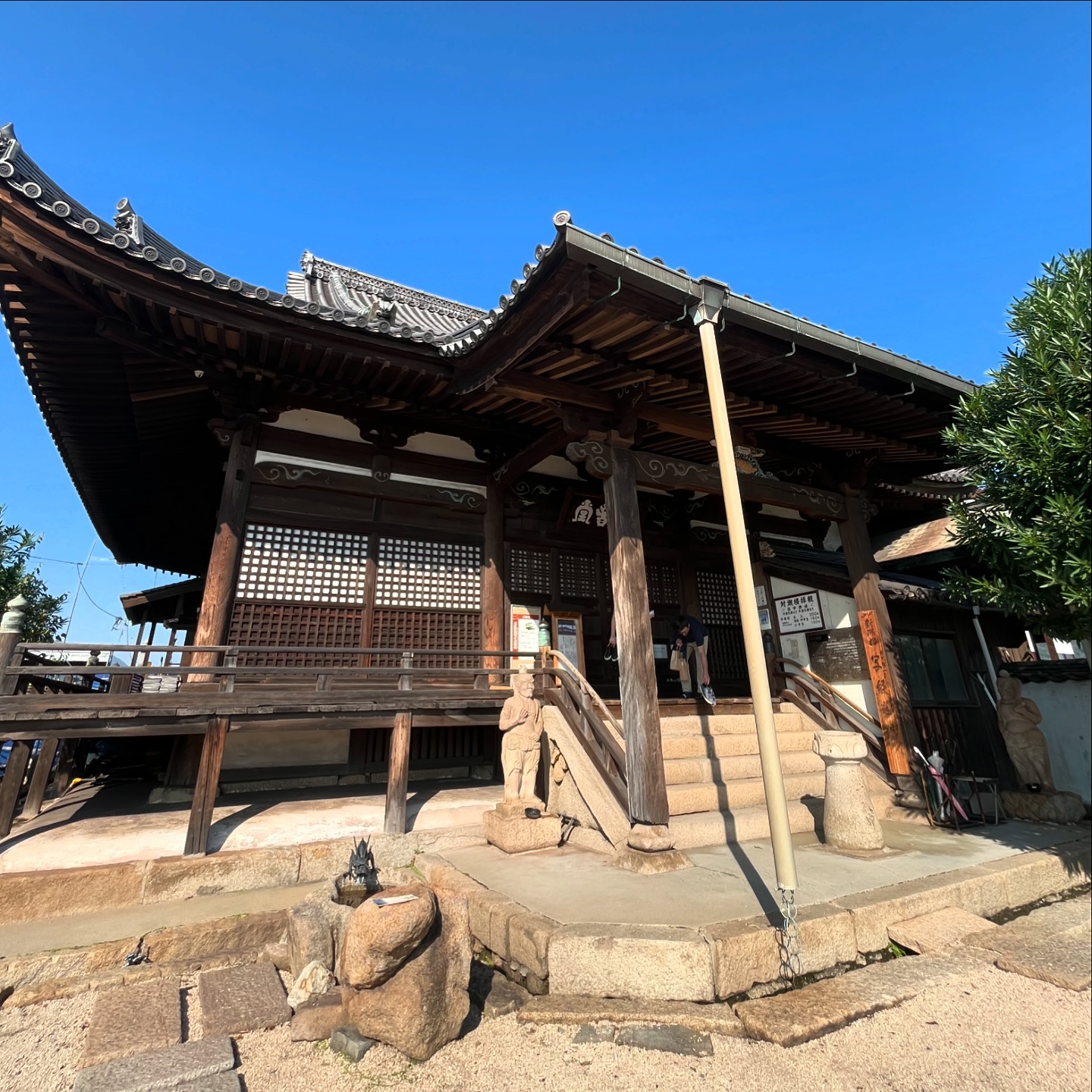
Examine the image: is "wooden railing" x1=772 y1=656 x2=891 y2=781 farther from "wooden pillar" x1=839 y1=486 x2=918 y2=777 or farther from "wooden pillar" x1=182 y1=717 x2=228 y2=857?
"wooden pillar" x1=182 y1=717 x2=228 y2=857

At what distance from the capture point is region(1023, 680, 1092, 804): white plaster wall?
28.6 ft

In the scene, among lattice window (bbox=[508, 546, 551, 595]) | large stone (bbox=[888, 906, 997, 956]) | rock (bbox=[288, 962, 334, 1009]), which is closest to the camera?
rock (bbox=[288, 962, 334, 1009])

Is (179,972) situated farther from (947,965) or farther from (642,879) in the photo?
(947,965)

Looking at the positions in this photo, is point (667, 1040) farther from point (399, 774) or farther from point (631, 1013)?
point (399, 774)

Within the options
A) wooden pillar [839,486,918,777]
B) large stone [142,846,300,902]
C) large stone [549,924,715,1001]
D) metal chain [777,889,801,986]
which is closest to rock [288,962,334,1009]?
large stone [549,924,715,1001]

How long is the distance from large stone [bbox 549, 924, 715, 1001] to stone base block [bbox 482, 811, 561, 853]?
8.01 feet

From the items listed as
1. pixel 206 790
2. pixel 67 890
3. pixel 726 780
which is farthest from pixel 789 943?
pixel 67 890

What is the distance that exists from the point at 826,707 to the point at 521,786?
5417 millimetres

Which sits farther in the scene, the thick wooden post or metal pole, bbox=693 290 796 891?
the thick wooden post

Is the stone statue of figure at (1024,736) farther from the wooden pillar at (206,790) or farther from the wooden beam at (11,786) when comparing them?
the wooden beam at (11,786)

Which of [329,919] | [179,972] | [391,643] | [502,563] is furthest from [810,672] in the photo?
[179,972]

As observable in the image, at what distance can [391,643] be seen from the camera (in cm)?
845

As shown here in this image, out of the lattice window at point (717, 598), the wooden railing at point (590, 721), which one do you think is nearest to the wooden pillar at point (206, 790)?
the wooden railing at point (590, 721)

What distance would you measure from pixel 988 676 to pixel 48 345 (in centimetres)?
1553
